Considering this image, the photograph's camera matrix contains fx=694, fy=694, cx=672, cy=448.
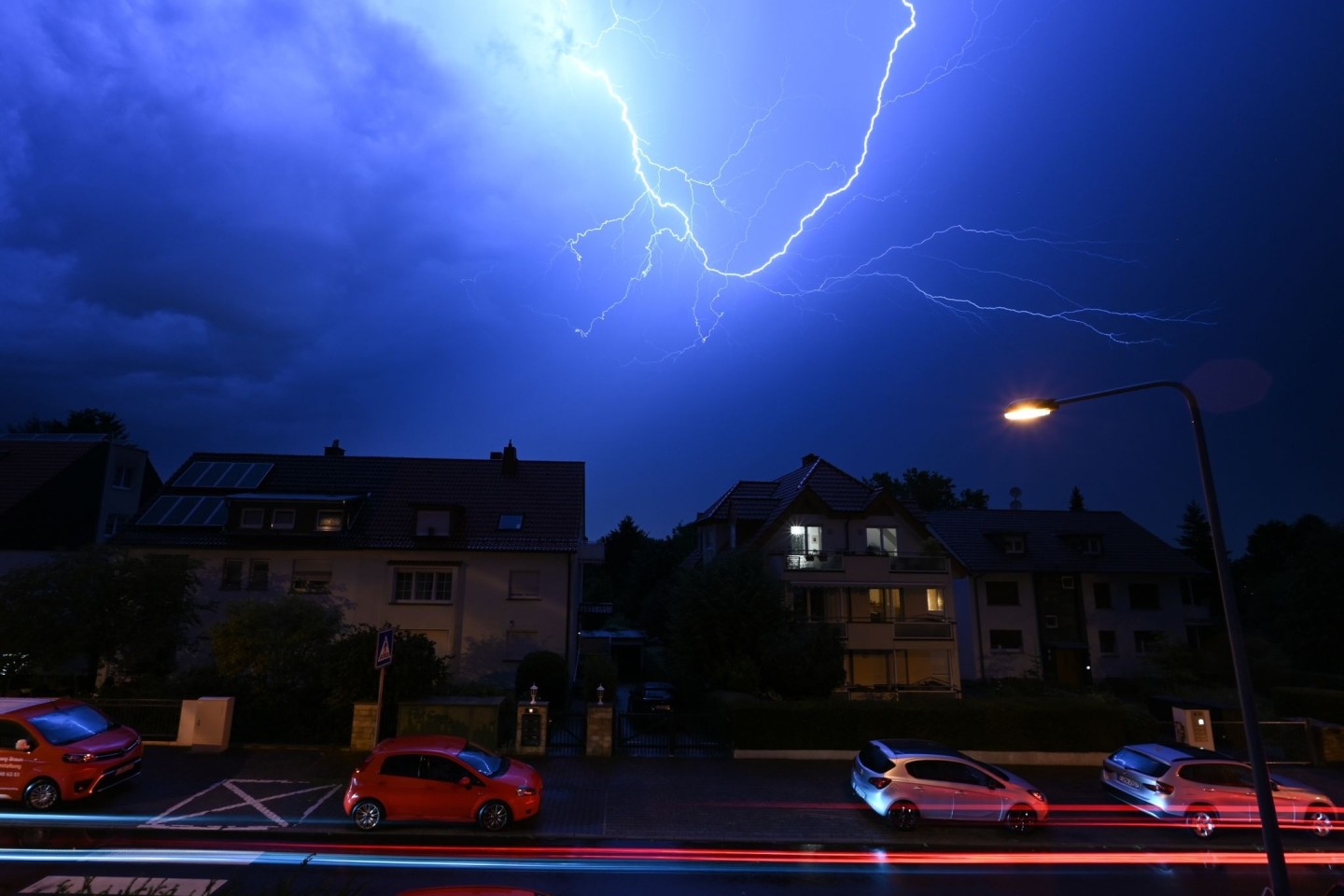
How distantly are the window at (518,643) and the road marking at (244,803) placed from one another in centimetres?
1260

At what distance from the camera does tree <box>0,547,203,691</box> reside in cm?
1941

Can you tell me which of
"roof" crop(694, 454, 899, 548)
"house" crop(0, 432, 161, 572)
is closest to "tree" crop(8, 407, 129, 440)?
"house" crop(0, 432, 161, 572)

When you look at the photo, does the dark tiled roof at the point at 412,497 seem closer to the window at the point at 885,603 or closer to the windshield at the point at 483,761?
the window at the point at 885,603

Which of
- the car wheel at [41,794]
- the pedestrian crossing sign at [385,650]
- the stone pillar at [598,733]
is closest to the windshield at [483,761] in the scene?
the pedestrian crossing sign at [385,650]

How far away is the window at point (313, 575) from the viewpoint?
27.9m

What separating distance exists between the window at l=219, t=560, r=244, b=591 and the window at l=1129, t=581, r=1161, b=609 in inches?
1718

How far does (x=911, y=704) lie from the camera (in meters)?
18.8

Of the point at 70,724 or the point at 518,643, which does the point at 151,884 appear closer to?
the point at 70,724

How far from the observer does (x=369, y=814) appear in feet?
41.5

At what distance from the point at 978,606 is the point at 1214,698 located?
411 inches

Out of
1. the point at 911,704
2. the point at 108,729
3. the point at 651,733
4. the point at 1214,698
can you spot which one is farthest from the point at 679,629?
the point at 1214,698

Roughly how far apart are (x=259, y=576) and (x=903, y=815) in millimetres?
25724

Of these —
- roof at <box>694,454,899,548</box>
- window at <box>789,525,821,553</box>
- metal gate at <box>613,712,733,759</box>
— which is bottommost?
metal gate at <box>613,712,733,759</box>

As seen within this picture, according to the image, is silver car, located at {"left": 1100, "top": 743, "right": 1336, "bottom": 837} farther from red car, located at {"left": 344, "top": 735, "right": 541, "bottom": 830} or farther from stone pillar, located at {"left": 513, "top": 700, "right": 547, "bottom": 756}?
stone pillar, located at {"left": 513, "top": 700, "right": 547, "bottom": 756}
